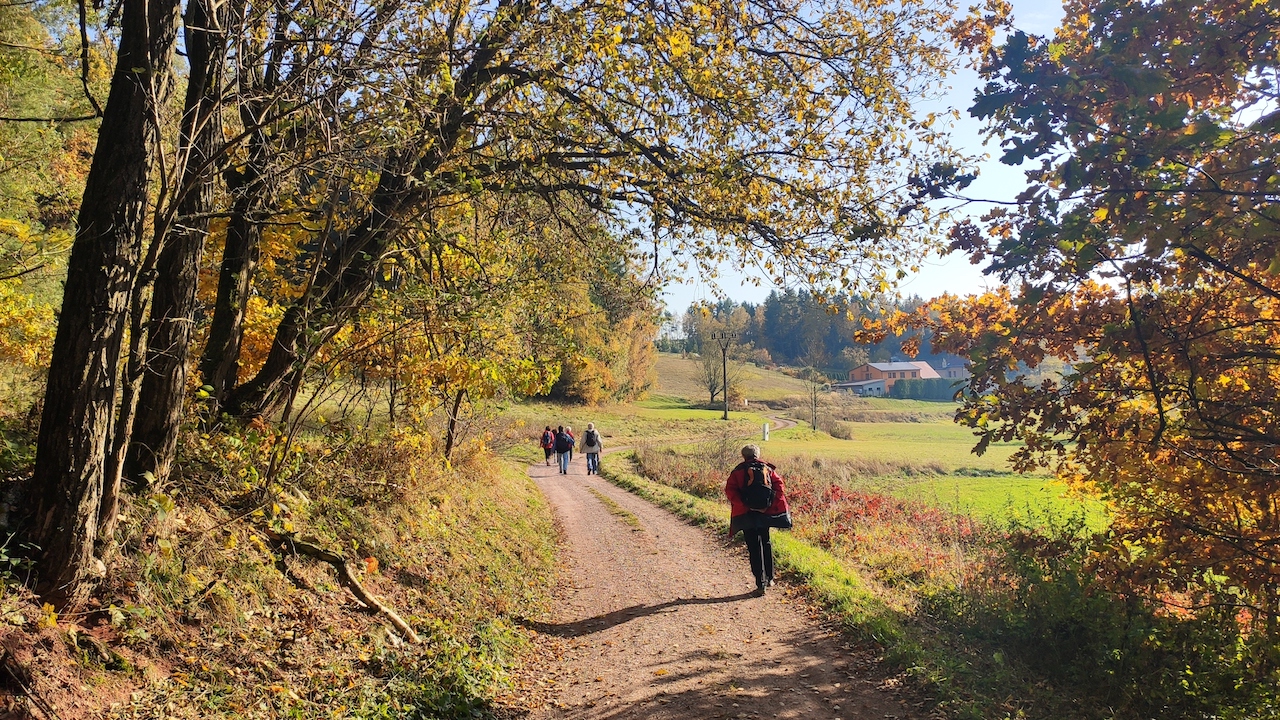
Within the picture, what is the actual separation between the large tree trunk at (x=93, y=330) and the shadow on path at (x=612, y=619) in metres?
4.48

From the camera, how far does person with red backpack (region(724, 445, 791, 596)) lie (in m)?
8.13

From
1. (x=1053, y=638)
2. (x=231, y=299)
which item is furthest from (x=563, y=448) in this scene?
(x=1053, y=638)

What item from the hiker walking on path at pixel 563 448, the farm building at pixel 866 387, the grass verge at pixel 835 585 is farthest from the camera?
the farm building at pixel 866 387

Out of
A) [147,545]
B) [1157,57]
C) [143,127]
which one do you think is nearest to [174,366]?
[147,545]

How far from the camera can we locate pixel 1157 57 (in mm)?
4629

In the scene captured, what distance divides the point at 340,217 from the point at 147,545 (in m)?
3.64

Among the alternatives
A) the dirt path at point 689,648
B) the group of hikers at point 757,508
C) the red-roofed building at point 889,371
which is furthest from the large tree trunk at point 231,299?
the red-roofed building at point 889,371

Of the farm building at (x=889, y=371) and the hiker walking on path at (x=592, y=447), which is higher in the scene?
the farm building at (x=889, y=371)

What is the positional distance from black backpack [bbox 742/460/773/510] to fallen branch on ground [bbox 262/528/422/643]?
4073 millimetres

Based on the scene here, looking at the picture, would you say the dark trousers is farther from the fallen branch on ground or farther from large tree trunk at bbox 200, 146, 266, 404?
large tree trunk at bbox 200, 146, 266, 404

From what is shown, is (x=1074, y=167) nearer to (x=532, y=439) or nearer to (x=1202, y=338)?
(x=1202, y=338)

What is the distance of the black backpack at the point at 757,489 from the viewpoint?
26.6 ft

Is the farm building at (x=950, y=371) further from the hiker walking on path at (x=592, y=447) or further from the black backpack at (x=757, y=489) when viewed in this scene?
the black backpack at (x=757, y=489)

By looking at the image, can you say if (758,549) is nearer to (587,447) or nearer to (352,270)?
(352,270)
